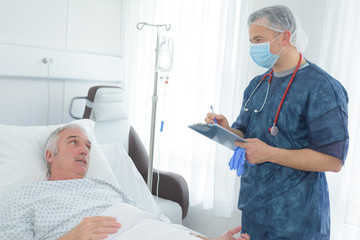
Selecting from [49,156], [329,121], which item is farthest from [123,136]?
[329,121]

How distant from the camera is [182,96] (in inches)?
103

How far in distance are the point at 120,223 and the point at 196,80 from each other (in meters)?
1.41

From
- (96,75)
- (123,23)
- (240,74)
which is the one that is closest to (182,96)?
(240,74)

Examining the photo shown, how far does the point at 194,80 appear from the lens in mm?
2545

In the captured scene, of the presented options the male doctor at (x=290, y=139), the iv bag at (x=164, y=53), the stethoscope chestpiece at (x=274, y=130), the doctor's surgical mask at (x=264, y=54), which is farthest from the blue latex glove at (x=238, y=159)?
the iv bag at (x=164, y=53)

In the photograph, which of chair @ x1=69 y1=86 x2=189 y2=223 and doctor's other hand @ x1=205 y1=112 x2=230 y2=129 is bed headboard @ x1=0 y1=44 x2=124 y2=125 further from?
doctor's other hand @ x1=205 y1=112 x2=230 y2=129

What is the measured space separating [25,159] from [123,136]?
35.2 inches

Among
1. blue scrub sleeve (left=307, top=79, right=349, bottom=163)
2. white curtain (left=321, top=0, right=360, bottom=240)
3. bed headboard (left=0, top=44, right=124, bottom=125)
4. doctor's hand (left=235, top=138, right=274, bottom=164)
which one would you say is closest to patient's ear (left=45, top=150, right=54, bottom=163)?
bed headboard (left=0, top=44, right=124, bottom=125)

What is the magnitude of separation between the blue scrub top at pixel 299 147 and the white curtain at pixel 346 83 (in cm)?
61

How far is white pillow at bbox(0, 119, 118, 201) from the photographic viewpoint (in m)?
1.62

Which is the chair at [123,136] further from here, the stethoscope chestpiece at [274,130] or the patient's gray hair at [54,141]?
the stethoscope chestpiece at [274,130]

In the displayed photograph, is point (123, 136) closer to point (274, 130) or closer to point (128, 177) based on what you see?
point (128, 177)

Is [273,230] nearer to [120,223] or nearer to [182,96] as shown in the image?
[120,223]

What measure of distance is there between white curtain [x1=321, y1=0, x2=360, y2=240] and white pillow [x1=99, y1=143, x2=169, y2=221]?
1007mm
